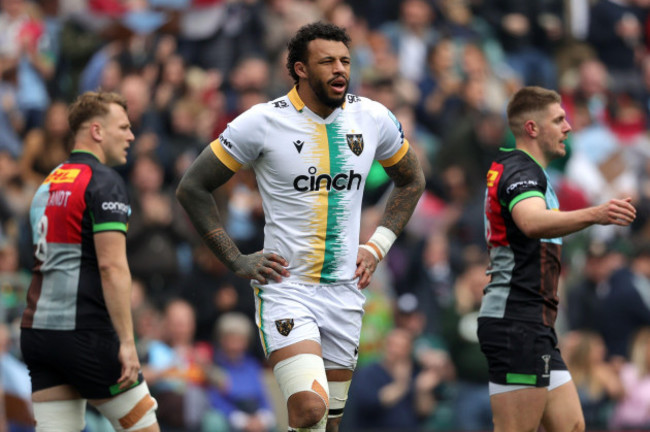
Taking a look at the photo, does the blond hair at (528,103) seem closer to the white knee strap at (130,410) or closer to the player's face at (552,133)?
the player's face at (552,133)

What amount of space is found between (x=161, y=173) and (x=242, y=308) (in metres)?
1.98

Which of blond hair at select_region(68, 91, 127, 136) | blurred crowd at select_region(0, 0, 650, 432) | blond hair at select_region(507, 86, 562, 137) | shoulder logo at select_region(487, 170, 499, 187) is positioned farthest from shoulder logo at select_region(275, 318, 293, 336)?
blurred crowd at select_region(0, 0, 650, 432)

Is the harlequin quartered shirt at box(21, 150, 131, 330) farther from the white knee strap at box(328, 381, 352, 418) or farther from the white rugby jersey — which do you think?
the white knee strap at box(328, 381, 352, 418)

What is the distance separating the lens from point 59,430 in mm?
7855

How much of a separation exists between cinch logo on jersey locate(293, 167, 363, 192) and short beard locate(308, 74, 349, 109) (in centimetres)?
43

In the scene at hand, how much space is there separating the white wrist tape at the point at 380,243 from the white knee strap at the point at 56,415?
2.26m

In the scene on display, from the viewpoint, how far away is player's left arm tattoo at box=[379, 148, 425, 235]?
8.09 m

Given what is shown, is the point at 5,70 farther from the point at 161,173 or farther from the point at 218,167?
the point at 218,167

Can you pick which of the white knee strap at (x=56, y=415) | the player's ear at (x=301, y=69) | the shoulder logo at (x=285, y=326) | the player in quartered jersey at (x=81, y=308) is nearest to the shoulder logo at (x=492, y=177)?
the player's ear at (x=301, y=69)

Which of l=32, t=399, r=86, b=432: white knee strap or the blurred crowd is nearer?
l=32, t=399, r=86, b=432: white knee strap

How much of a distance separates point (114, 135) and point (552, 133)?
305cm

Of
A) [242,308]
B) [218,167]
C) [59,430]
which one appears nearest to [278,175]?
[218,167]

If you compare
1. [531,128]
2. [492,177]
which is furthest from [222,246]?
[531,128]

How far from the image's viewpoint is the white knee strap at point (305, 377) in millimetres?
7098
